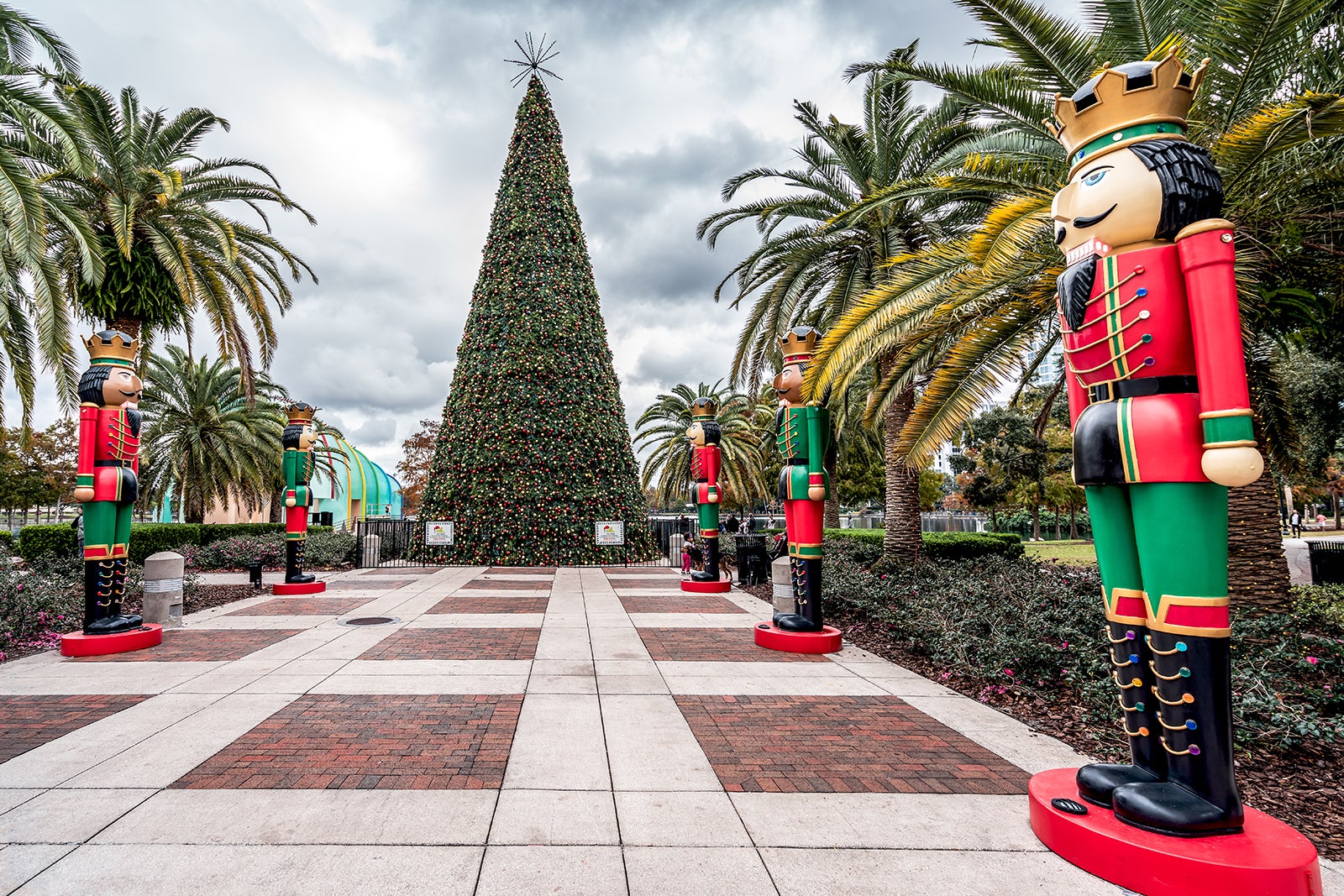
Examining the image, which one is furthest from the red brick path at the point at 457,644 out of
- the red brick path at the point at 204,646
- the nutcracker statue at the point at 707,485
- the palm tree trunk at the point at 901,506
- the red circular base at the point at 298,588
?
the palm tree trunk at the point at 901,506

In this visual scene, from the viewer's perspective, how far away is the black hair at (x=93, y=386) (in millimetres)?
7031

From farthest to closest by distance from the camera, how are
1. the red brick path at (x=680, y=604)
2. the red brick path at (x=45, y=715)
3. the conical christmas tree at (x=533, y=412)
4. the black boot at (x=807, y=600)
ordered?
1. the conical christmas tree at (x=533, y=412)
2. the red brick path at (x=680, y=604)
3. the black boot at (x=807, y=600)
4. the red brick path at (x=45, y=715)

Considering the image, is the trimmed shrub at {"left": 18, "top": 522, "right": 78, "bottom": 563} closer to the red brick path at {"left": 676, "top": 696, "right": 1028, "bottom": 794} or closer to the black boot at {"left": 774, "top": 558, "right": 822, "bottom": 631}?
the black boot at {"left": 774, "top": 558, "right": 822, "bottom": 631}

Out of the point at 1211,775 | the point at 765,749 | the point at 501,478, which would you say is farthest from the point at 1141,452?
the point at 501,478

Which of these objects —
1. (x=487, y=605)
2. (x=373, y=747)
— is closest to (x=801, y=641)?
(x=373, y=747)

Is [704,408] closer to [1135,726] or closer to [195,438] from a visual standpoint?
[1135,726]

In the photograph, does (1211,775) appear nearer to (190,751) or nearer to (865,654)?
(865,654)

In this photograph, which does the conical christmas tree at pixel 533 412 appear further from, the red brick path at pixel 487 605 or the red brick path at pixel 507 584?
the red brick path at pixel 487 605

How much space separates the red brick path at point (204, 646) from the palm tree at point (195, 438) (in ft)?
47.4

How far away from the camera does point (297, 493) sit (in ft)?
39.1

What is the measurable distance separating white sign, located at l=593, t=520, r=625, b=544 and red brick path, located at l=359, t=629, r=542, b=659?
28.2 ft

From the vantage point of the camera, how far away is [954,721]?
4.98 metres

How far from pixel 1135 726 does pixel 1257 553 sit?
5.96 metres

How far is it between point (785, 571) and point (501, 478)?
35.2 ft
